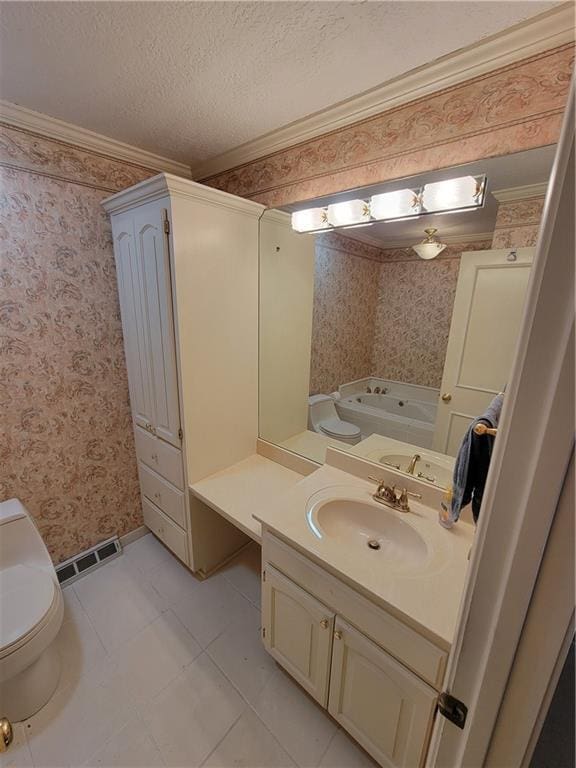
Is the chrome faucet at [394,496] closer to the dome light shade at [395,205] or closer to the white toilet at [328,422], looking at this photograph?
the white toilet at [328,422]

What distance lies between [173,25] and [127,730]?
239cm

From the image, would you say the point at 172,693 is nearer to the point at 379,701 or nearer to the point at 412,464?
the point at 379,701

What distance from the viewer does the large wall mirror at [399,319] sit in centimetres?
112

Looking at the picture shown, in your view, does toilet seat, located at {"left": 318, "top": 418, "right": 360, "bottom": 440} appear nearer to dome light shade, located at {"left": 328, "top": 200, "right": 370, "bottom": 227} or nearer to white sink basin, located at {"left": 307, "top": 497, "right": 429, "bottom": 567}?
white sink basin, located at {"left": 307, "top": 497, "right": 429, "bottom": 567}

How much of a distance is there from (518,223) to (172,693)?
2.27 metres

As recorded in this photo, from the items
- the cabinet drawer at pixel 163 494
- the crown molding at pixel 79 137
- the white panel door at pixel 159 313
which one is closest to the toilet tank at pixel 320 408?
the white panel door at pixel 159 313

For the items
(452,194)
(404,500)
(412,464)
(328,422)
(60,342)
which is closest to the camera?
(452,194)

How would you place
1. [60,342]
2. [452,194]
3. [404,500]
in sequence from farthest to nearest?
[60,342]
[404,500]
[452,194]

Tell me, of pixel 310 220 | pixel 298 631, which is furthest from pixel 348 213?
pixel 298 631

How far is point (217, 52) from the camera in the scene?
988 mm

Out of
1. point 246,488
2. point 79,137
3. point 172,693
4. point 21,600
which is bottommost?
point 172,693

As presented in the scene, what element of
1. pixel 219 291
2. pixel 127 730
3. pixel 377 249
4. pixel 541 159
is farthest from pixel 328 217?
pixel 127 730

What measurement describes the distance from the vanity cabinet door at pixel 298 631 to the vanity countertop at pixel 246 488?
0.23 m

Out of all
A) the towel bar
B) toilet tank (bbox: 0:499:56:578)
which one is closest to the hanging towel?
the towel bar
